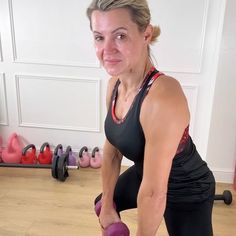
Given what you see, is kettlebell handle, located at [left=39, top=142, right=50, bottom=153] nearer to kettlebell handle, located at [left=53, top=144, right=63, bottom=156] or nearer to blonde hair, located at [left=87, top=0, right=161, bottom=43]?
kettlebell handle, located at [left=53, top=144, right=63, bottom=156]

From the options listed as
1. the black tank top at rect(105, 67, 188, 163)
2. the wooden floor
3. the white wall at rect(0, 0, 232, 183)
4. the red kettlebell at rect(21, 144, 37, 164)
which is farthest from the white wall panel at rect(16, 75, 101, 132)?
the black tank top at rect(105, 67, 188, 163)

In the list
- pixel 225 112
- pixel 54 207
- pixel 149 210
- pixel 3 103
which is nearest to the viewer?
pixel 149 210

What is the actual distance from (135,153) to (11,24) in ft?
6.39

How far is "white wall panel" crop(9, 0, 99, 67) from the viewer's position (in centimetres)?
242

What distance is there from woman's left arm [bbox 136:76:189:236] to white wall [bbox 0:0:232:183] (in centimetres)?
145

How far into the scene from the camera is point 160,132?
2.85 feet

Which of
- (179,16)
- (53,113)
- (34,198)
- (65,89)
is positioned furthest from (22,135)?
(179,16)

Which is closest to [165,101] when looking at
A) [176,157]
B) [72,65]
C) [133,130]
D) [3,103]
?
[133,130]

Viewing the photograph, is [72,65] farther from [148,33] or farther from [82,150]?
[148,33]

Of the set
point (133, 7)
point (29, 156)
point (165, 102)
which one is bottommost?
point (29, 156)

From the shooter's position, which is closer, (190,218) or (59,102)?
(190,218)

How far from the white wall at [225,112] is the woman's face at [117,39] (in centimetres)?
136

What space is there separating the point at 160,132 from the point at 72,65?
70.9 inches

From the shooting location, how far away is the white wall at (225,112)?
6.92 feet
